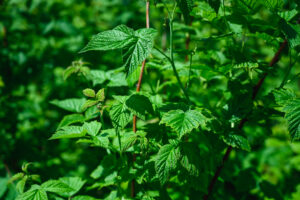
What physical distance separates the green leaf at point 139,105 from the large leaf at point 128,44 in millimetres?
194

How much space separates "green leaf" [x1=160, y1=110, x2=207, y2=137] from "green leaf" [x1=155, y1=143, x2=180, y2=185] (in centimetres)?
12

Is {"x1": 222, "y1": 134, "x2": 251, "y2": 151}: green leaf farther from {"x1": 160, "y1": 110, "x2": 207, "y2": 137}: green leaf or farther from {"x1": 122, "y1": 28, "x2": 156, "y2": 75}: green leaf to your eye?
{"x1": 122, "y1": 28, "x2": 156, "y2": 75}: green leaf

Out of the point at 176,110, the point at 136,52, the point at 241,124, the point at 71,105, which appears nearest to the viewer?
the point at 136,52

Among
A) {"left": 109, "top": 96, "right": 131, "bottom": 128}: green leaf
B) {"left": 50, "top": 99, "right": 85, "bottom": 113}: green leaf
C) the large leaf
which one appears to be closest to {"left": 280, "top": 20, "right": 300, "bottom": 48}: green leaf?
the large leaf

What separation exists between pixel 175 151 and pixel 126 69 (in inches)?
15.0

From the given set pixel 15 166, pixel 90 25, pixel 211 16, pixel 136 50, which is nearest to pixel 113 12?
pixel 90 25

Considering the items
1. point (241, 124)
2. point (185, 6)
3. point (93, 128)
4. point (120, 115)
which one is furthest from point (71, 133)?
point (241, 124)

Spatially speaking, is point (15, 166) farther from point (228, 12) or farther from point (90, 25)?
point (228, 12)

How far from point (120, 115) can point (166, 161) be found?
268 millimetres

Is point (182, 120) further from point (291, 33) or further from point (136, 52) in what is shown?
point (291, 33)

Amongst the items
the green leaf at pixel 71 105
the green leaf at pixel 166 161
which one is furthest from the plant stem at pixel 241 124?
the green leaf at pixel 71 105

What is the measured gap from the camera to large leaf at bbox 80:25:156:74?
93cm

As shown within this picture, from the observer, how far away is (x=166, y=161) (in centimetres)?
100

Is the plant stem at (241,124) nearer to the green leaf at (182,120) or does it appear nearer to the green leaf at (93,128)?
the green leaf at (182,120)
